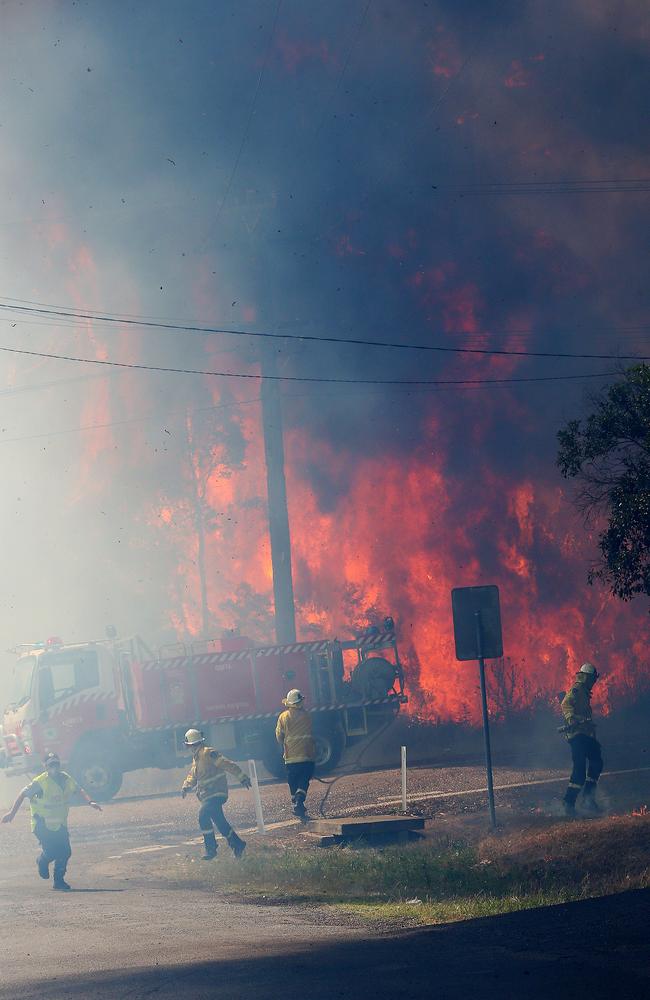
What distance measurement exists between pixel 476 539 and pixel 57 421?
1788 cm

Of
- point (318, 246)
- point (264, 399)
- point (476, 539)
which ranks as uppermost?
point (318, 246)

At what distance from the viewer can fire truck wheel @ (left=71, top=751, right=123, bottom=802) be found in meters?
21.4

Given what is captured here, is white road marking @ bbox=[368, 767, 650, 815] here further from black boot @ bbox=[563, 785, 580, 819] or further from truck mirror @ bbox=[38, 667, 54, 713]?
truck mirror @ bbox=[38, 667, 54, 713]

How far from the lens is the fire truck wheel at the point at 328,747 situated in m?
20.6

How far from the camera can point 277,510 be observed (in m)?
24.3

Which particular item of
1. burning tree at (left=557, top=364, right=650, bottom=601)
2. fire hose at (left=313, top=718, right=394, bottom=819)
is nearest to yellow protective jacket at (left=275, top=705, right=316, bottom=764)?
fire hose at (left=313, top=718, right=394, bottom=819)

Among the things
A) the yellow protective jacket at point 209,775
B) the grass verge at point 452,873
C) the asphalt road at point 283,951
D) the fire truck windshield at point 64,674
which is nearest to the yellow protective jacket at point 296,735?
the yellow protective jacket at point 209,775

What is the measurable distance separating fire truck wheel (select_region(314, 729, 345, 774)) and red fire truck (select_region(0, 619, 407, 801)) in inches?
0.7

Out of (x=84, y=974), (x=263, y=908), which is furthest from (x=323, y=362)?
(x=84, y=974)

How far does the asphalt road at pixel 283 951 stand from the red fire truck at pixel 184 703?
804cm

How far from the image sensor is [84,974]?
7.84m

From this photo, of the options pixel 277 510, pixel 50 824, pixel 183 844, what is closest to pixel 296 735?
pixel 183 844

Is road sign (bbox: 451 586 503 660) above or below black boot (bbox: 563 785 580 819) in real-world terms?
above

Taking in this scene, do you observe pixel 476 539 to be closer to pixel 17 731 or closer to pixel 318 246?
pixel 318 246
